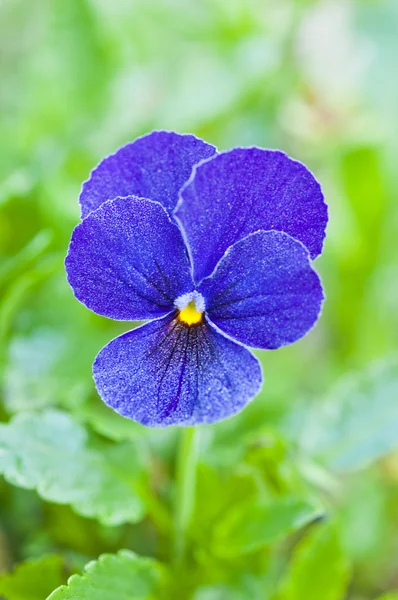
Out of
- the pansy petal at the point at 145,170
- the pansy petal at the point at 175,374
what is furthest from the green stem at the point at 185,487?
the pansy petal at the point at 145,170

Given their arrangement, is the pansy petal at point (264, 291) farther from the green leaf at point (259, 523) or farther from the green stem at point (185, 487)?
the green leaf at point (259, 523)

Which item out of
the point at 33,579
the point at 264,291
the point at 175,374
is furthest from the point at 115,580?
the point at 264,291

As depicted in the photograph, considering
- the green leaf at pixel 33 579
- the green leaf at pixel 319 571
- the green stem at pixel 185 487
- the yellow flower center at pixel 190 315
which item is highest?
the yellow flower center at pixel 190 315

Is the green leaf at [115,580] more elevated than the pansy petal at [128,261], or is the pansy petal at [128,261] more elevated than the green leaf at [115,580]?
the pansy petal at [128,261]

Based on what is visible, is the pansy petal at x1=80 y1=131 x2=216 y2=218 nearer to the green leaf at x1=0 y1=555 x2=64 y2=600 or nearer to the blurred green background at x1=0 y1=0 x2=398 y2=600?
the blurred green background at x1=0 y1=0 x2=398 y2=600

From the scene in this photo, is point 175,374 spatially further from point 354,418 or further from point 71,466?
point 354,418

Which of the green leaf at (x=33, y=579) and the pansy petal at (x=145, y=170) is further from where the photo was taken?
the green leaf at (x=33, y=579)
